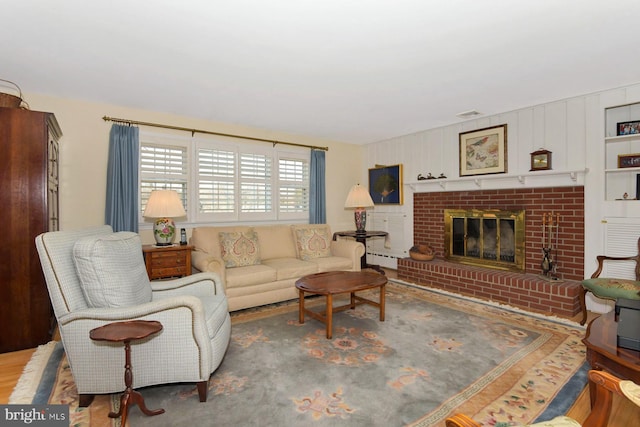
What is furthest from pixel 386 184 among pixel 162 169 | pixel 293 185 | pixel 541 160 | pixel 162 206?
pixel 162 206

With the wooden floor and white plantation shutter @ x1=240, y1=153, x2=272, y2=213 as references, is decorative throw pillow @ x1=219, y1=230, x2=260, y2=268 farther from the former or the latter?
the wooden floor

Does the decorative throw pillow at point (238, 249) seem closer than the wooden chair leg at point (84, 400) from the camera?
No

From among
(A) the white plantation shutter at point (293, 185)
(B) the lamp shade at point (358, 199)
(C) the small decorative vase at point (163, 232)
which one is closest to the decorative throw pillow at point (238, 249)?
(C) the small decorative vase at point (163, 232)

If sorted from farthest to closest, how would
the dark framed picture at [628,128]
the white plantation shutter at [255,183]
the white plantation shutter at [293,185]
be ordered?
the white plantation shutter at [293,185]
the white plantation shutter at [255,183]
the dark framed picture at [628,128]

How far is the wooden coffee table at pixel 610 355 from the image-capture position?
163 cm

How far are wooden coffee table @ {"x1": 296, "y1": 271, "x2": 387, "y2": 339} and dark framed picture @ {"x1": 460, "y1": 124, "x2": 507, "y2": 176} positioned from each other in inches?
90.1

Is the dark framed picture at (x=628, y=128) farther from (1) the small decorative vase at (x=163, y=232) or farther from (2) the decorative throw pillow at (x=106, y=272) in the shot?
(1) the small decorative vase at (x=163, y=232)

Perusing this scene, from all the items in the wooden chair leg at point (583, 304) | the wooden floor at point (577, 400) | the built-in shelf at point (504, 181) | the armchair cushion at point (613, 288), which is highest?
the built-in shelf at point (504, 181)

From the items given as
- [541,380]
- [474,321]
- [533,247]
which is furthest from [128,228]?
[533,247]

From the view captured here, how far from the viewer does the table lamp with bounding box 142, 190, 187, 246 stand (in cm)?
350

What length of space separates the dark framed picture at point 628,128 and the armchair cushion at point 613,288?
5.01ft

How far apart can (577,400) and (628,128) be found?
2902 millimetres

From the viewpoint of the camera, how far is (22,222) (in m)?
2.74

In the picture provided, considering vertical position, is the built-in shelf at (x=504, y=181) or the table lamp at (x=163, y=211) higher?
the built-in shelf at (x=504, y=181)
